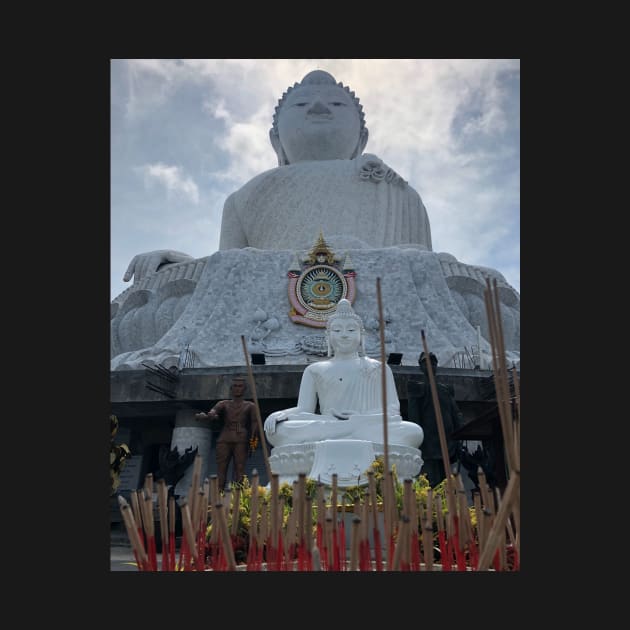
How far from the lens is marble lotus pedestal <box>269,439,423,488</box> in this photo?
5973 mm

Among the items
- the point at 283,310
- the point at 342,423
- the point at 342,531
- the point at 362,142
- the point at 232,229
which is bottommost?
the point at 342,531

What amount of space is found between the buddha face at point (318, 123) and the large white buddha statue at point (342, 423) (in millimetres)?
9634

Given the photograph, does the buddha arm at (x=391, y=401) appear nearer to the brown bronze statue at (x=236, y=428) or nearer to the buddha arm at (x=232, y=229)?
the brown bronze statue at (x=236, y=428)

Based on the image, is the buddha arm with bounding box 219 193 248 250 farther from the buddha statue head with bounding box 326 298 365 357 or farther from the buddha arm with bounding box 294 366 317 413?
the buddha arm with bounding box 294 366 317 413

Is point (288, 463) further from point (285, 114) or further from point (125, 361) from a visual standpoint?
point (285, 114)

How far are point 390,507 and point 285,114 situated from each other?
14294mm

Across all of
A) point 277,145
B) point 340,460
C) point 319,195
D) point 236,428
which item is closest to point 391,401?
point 340,460

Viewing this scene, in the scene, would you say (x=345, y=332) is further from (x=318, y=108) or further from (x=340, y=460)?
(x=318, y=108)

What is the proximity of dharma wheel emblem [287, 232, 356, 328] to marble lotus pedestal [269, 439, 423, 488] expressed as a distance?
5880mm

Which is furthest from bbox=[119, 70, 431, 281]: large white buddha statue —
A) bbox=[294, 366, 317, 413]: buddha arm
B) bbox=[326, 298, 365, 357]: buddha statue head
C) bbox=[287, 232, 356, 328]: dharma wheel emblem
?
bbox=[294, 366, 317, 413]: buddha arm

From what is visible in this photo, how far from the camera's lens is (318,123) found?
1634cm

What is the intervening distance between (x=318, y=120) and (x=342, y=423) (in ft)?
35.8

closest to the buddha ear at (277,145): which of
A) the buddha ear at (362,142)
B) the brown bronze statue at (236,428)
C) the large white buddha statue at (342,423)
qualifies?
the buddha ear at (362,142)

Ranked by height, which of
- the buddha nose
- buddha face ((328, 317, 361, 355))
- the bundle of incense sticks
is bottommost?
the bundle of incense sticks
